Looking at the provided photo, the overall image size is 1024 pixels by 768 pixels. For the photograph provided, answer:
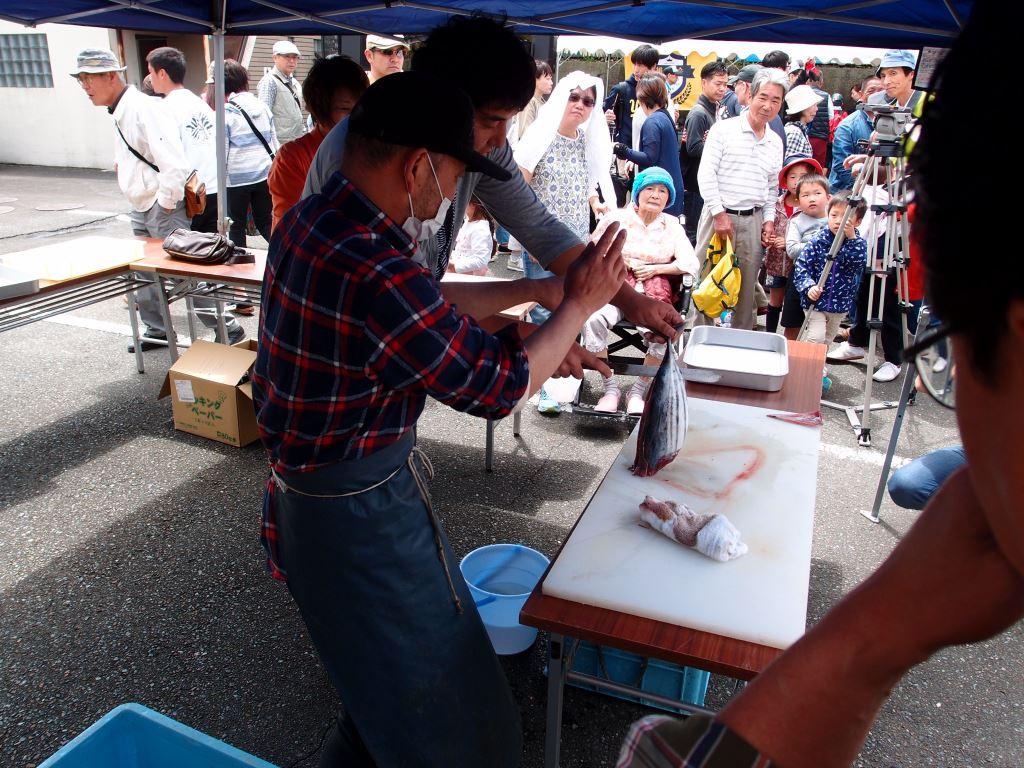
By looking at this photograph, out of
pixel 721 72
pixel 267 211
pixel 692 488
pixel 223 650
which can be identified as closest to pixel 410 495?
pixel 692 488

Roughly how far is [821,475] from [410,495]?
10.3 ft

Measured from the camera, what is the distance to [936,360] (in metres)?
0.80

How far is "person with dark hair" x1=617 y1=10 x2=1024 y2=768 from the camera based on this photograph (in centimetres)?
52

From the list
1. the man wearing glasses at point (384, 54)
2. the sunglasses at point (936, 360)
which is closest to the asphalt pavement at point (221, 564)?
the sunglasses at point (936, 360)

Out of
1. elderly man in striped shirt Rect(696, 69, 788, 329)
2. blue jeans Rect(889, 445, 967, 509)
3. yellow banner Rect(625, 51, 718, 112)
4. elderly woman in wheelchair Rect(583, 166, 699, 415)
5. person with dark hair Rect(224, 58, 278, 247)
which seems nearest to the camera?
blue jeans Rect(889, 445, 967, 509)

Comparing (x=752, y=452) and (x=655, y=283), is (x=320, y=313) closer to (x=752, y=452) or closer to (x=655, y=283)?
(x=752, y=452)

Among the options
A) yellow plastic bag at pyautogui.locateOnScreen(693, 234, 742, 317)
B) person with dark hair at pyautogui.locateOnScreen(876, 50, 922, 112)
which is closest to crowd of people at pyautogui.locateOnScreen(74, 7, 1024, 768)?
yellow plastic bag at pyautogui.locateOnScreen(693, 234, 742, 317)

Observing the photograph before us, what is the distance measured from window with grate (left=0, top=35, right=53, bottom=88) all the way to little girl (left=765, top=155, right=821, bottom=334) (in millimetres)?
13986

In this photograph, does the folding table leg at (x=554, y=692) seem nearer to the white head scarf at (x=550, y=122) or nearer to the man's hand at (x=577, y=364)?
the man's hand at (x=577, y=364)

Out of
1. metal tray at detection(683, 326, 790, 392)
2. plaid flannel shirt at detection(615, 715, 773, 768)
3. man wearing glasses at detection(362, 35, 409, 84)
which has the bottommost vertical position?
metal tray at detection(683, 326, 790, 392)

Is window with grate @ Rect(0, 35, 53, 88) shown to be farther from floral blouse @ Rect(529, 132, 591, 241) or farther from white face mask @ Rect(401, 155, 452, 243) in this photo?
white face mask @ Rect(401, 155, 452, 243)

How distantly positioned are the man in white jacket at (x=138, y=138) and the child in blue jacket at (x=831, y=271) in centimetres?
427

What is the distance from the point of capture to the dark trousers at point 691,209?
7.53 metres

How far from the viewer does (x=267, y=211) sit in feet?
20.5
